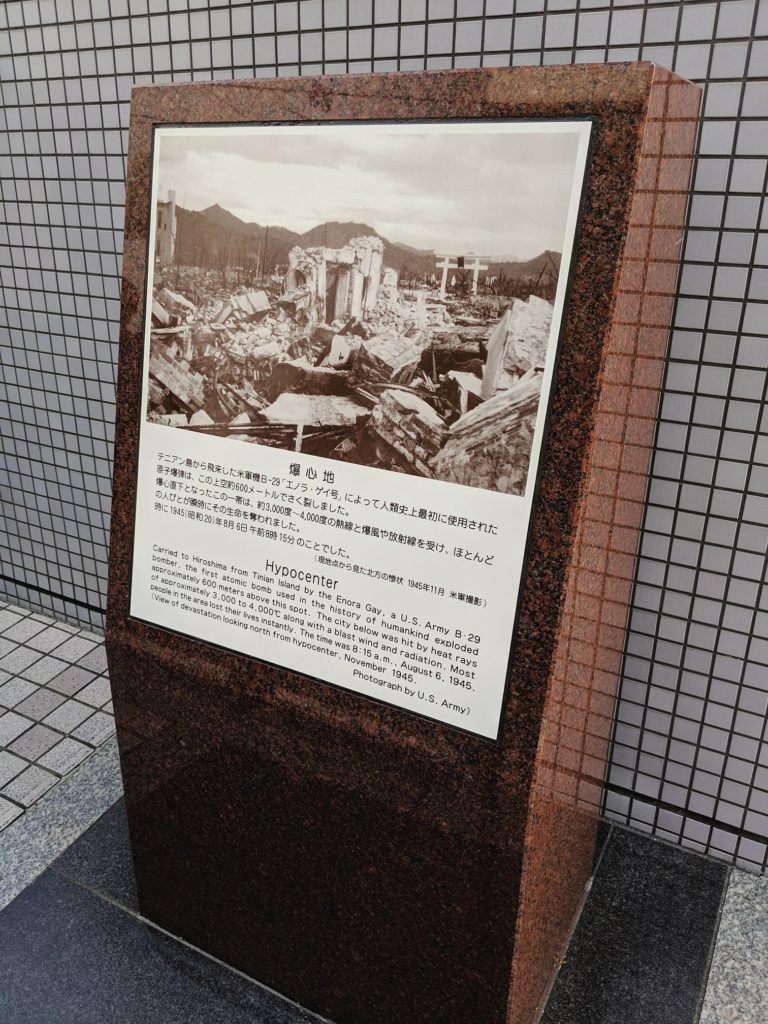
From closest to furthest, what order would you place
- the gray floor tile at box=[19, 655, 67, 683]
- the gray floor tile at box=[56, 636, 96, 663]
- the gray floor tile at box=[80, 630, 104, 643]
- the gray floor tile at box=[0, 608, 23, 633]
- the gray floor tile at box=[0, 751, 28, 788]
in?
the gray floor tile at box=[0, 751, 28, 788], the gray floor tile at box=[19, 655, 67, 683], the gray floor tile at box=[56, 636, 96, 663], the gray floor tile at box=[80, 630, 104, 643], the gray floor tile at box=[0, 608, 23, 633]

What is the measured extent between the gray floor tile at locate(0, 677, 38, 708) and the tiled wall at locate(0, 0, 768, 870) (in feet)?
2.48

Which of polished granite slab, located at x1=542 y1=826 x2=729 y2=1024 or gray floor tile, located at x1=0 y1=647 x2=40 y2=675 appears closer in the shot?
polished granite slab, located at x1=542 y1=826 x2=729 y2=1024

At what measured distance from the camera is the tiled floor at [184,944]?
6.71ft

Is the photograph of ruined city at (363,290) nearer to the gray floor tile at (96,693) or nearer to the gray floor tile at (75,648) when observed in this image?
the gray floor tile at (96,693)

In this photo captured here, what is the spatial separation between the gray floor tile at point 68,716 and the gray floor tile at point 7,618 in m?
0.81

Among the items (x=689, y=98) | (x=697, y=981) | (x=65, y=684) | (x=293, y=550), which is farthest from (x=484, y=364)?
(x=65, y=684)

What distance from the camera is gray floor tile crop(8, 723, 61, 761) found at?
2.94 metres

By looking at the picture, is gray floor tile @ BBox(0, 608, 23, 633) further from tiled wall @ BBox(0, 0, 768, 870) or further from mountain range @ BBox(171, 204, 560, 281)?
mountain range @ BBox(171, 204, 560, 281)

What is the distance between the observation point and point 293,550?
66.4 inches

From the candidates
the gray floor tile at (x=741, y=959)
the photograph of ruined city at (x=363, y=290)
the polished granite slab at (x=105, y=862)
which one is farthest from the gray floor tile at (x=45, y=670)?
the gray floor tile at (x=741, y=959)

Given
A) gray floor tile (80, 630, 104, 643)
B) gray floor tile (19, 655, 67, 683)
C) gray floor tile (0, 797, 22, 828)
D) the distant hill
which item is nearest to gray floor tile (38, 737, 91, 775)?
gray floor tile (0, 797, 22, 828)

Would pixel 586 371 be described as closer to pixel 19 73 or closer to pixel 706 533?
pixel 706 533

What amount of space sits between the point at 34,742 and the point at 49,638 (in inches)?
31.2

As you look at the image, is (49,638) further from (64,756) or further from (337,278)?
(337,278)
